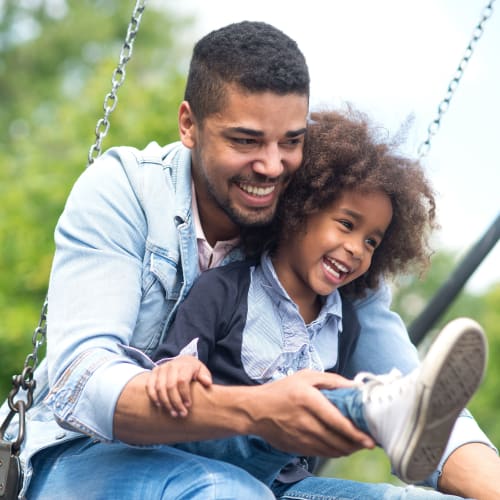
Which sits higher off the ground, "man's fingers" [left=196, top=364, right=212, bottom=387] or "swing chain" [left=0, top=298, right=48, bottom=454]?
"man's fingers" [left=196, top=364, right=212, bottom=387]

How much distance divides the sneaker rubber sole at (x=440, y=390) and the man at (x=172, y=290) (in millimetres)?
190

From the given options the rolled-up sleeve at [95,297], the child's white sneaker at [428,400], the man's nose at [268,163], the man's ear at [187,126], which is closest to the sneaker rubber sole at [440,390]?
the child's white sneaker at [428,400]

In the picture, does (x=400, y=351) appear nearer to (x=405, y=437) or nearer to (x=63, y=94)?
(x=405, y=437)

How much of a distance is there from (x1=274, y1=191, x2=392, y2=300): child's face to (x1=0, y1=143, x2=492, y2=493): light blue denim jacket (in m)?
0.16

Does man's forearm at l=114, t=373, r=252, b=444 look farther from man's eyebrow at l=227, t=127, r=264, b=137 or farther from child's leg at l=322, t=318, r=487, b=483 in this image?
man's eyebrow at l=227, t=127, r=264, b=137

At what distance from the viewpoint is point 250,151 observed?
2732 mm

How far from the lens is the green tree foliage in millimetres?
10727

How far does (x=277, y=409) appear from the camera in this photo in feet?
7.06

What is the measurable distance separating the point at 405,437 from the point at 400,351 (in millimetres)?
1008

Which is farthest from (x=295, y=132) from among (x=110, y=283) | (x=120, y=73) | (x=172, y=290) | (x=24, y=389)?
(x=24, y=389)

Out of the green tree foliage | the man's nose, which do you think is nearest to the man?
the man's nose

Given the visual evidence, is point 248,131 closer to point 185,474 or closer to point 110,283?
point 110,283

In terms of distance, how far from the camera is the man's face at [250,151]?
271 cm

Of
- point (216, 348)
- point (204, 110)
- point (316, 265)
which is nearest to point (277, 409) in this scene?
point (216, 348)
